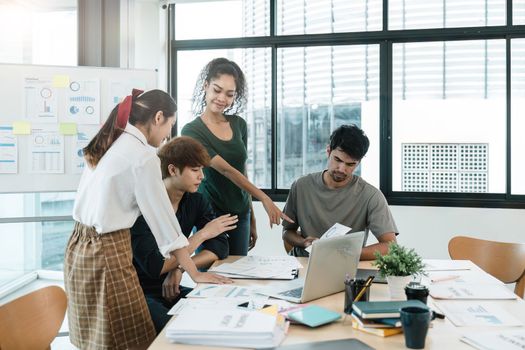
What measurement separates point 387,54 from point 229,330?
3191 mm

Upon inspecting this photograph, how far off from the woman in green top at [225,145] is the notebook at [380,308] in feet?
3.79

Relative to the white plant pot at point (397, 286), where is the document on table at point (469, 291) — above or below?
below

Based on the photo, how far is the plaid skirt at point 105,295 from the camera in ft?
5.54

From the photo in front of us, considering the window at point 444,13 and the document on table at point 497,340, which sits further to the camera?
the window at point 444,13

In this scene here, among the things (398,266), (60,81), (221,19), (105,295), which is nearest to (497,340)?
(398,266)

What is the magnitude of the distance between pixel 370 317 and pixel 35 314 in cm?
96

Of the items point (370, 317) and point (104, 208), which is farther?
point (104, 208)

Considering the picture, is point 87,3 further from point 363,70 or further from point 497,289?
point 497,289

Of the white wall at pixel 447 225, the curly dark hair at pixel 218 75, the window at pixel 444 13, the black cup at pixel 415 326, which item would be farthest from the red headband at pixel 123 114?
the window at pixel 444 13

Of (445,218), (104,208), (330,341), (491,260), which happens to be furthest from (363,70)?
(330,341)

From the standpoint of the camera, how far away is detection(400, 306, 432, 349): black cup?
1.19m

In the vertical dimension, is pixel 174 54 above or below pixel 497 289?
above

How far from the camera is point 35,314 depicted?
1447 mm

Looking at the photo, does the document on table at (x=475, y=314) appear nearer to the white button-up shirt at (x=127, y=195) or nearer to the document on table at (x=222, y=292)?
the document on table at (x=222, y=292)
